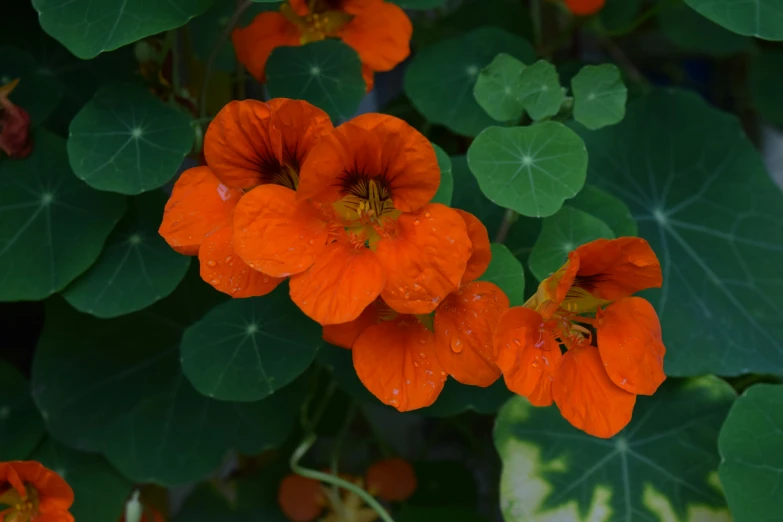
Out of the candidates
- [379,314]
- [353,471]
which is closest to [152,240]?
[379,314]

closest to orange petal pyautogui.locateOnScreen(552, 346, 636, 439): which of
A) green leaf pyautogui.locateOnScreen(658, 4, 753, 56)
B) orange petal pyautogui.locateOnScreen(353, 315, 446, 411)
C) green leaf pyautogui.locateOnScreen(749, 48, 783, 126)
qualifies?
orange petal pyautogui.locateOnScreen(353, 315, 446, 411)

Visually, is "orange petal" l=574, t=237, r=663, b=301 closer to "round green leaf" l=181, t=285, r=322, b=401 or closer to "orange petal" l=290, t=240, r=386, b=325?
"orange petal" l=290, t=240, r=386, b=325

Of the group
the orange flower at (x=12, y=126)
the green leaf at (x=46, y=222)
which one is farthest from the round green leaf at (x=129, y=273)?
the orange flower at (x=12, y=126)

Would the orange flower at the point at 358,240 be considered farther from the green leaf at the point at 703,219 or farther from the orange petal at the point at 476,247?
the green leaf at the point at 703,219

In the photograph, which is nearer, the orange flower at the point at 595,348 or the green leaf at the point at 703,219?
the orange flower at the point at 595,348

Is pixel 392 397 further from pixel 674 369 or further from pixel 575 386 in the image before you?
pixel 674 369

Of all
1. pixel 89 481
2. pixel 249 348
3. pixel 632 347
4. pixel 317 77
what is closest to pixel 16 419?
pixel 89 481

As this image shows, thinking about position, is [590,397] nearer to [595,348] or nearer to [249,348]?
[595,348]
